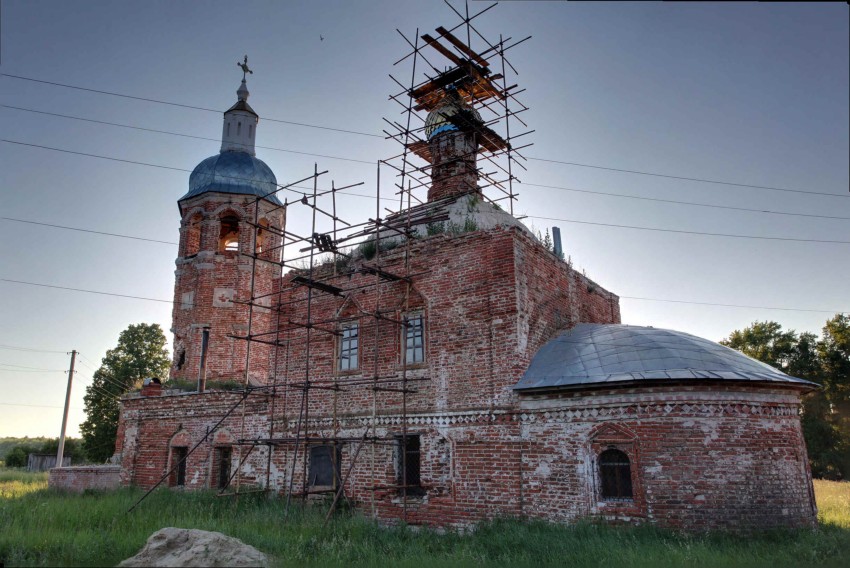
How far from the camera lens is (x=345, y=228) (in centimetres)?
1234

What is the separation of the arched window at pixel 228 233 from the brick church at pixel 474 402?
15.4 feet

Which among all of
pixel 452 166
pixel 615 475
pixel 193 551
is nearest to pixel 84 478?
pixel 193 551

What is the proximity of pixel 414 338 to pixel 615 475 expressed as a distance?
466 cm

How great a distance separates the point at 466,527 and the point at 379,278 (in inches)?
206

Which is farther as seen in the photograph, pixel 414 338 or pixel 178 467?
pixel 178 467

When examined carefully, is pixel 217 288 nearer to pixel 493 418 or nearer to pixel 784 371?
pixel 493 418

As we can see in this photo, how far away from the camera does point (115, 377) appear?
29562mm

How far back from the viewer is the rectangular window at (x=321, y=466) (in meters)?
12.3

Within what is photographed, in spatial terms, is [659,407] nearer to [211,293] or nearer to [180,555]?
[180,555]

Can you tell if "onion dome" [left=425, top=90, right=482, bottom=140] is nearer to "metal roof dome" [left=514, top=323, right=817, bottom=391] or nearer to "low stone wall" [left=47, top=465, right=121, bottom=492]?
"metal roof dome" [left=514, top=323, right=817, bottom=391]

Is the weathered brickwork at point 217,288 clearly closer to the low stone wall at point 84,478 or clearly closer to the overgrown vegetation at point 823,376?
the low stone wall at point 84,478

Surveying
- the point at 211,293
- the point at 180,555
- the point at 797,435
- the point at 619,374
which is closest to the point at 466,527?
the point at 619,374

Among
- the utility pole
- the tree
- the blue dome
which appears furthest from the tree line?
the blue dome

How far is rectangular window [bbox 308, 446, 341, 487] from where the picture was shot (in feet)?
40.2
